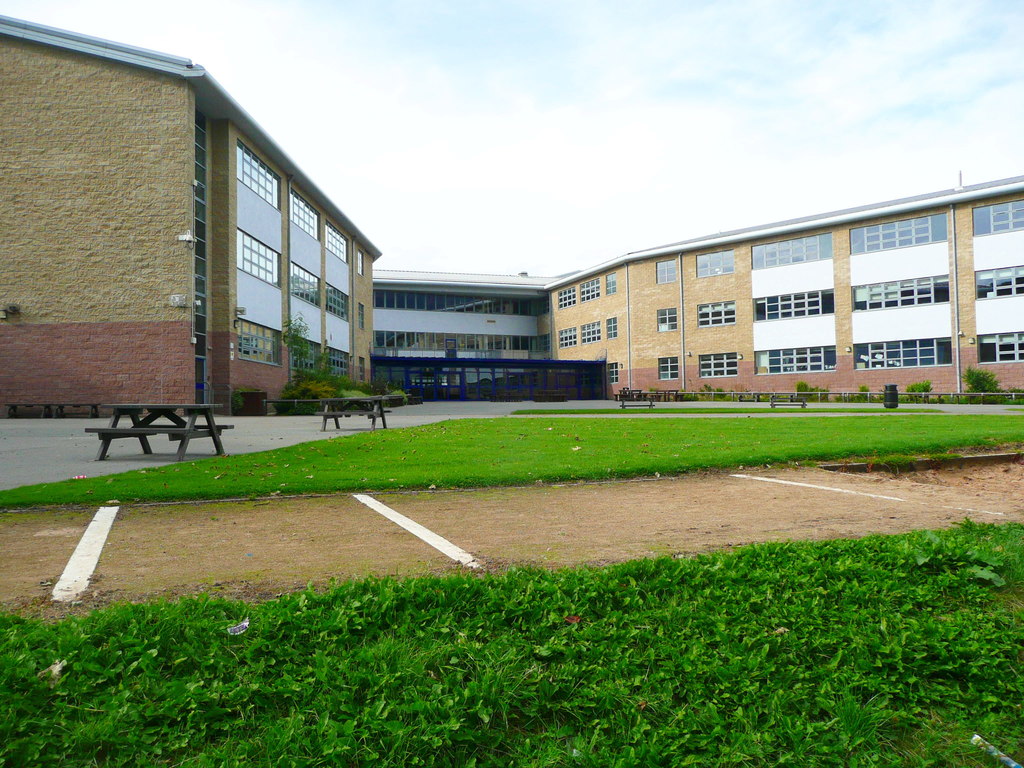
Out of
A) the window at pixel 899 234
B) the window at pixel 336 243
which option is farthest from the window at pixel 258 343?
the window at pixel 899 234

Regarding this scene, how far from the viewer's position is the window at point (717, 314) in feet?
154

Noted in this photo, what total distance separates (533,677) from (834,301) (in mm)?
44850

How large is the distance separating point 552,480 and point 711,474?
201cm

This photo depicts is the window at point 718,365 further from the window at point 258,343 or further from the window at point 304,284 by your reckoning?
the window at point 258,343

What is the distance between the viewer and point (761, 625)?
10.2 ft

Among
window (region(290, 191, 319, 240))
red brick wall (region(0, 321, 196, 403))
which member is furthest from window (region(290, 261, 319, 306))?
red brick wall (region(0, 321, 196, 403))

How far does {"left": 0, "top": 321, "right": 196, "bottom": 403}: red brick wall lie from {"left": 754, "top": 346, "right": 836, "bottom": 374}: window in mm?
34419

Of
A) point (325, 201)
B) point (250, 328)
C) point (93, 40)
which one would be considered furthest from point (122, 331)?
point (325, 201)

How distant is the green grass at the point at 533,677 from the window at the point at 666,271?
1879 inches

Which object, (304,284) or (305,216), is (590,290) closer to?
(305,216)

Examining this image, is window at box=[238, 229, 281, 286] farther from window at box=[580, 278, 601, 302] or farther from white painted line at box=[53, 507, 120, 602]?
window at box=[580, 278, 601, 302]

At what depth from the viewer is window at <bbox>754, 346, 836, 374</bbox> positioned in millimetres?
42875

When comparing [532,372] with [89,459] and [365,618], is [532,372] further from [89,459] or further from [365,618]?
[365,618]

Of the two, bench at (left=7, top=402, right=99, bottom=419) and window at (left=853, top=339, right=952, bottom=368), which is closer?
bench at (left=7, top=402, right=99, bottom=419)
